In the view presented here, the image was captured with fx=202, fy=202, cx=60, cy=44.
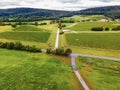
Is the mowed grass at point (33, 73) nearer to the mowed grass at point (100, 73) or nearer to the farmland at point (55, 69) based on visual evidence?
the farmland at point (55, 69)

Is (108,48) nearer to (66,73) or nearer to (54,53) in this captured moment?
(54,53)

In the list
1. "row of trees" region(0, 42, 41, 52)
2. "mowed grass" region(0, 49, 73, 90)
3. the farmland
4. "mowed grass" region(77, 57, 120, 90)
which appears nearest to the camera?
"mowed grass" region(0, 49, 73, 90)

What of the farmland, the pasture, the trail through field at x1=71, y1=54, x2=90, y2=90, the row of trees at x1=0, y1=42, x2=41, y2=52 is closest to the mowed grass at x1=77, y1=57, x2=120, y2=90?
the farmland

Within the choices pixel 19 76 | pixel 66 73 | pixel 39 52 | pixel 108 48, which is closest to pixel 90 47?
pixel 108 48

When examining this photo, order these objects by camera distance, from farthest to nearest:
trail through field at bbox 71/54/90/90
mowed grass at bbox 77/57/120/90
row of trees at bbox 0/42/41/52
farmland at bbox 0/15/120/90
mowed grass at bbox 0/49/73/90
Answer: row of trees at bbox 0/42/41/52
farmland at bbox 0/15/120/90
mowed grass at bbox 77/57/120/90
mowed grass at bbox 0/49/73/90
trail through field at bbox 71/54/90/90

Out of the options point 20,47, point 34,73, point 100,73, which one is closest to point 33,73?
point 34,73

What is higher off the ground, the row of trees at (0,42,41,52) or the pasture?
the row of trees at (0,42,41,52)

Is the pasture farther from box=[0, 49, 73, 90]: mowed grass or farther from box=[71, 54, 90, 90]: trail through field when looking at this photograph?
Result: box=[71, 54, 90, 90]: trail through field

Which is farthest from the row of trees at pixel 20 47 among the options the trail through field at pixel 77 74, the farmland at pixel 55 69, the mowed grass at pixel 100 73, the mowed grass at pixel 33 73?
the mowed grass at pixel 100 73
